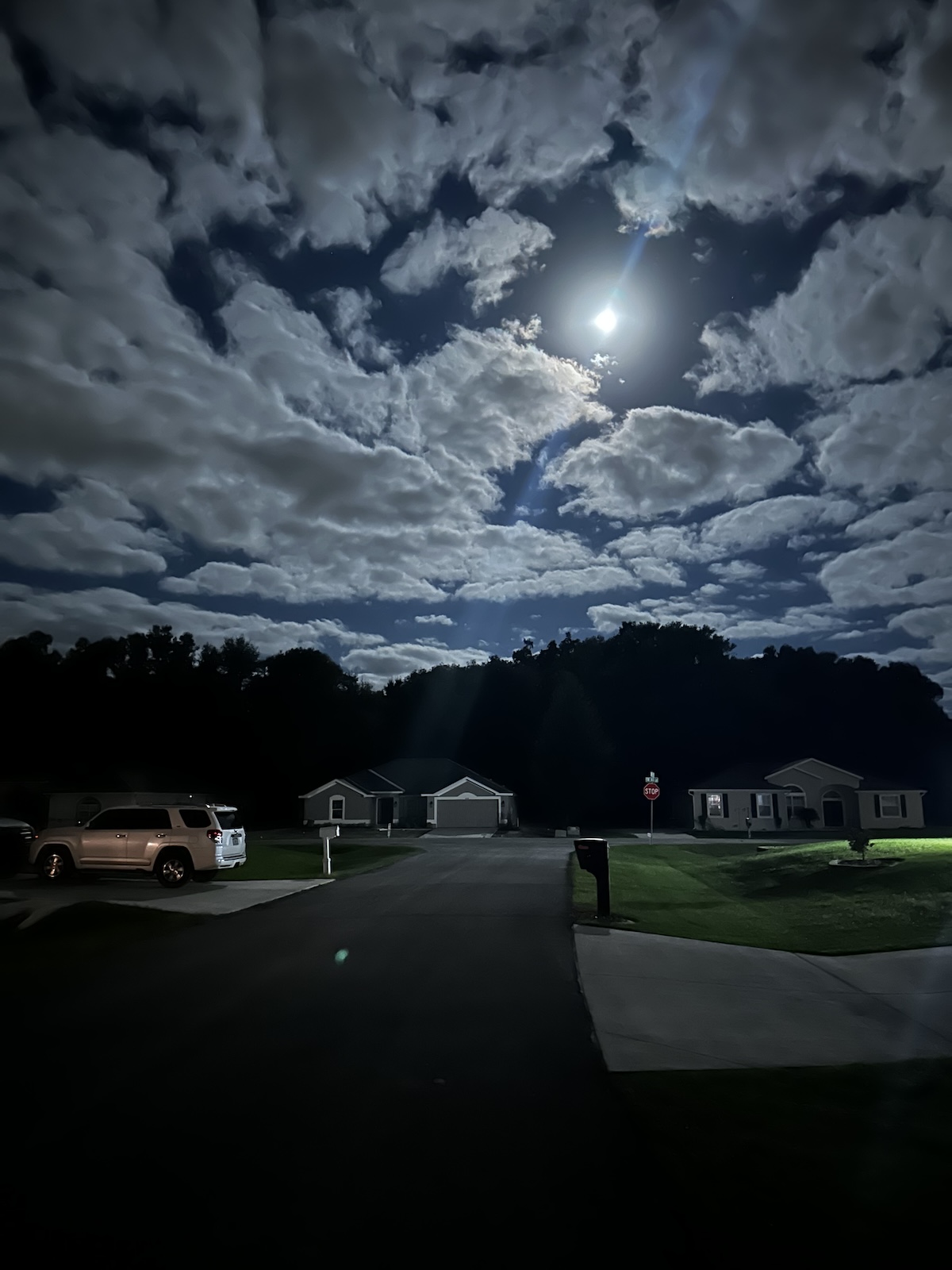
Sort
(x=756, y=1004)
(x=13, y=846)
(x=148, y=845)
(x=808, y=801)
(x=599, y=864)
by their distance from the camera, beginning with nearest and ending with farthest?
(x=756, y=1004) < (x=599, y=864) < (x=148, y=845) < (x=13, y=846) < (x=808, y=801)

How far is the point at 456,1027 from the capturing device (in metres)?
7.56

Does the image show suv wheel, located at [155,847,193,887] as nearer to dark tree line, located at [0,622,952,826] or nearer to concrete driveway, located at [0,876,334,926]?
concrete driveway, located at [0,876,334,926]

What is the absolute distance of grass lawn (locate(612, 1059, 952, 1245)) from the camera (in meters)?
4.21

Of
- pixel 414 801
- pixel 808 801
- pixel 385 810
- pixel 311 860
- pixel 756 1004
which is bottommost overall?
pixel 311 860

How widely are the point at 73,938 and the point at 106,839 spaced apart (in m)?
7.49

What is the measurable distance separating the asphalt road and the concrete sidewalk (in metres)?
0.53

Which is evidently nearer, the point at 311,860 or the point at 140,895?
the point at 140,895

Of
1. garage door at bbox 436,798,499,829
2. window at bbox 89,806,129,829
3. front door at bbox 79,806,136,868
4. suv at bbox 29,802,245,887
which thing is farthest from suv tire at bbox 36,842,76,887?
garage door at bbox 436,798,499,829

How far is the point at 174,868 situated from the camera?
19266 mm

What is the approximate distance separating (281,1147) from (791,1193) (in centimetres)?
288

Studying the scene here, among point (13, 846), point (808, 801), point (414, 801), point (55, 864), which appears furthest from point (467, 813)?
point (55, 864)

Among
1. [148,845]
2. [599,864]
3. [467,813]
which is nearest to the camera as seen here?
[599,864]

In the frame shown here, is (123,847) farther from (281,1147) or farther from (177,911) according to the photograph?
(281,1147)

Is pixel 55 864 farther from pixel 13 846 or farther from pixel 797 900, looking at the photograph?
pixel 797 900
